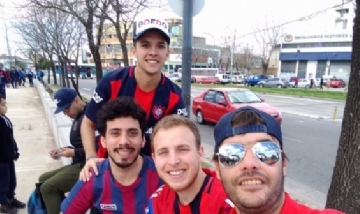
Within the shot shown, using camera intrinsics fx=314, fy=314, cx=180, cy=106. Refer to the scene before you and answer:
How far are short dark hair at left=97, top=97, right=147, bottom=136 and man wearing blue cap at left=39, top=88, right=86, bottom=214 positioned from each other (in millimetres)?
1307

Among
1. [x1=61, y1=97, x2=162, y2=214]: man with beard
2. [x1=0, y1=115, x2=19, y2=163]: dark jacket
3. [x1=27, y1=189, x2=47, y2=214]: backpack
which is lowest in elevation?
[x1=27, y1=189, x2=47, y2=214]: backpack

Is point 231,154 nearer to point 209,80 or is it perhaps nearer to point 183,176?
point 183,176

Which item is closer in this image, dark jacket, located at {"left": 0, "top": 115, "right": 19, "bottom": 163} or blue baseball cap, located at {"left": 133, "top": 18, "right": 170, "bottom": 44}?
blue baseball cap, located at {"left": 133, "top": 18, "right": 170, "bottom": 44}

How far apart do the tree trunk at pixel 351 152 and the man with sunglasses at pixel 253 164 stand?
5.11ft

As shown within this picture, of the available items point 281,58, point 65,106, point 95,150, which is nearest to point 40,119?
point 65,106

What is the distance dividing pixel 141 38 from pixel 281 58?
6265cm

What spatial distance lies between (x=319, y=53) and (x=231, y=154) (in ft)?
198

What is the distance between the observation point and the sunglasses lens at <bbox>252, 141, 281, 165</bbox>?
129 cm

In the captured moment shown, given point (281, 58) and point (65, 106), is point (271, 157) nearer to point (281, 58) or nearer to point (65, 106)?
point (65, 106)

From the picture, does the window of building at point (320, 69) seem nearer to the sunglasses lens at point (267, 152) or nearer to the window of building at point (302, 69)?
the window of building at point (302, 69)

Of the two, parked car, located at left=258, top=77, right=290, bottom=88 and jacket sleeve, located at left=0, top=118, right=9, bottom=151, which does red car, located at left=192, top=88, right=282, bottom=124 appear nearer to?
jacket sleeve, located at left=0, top=118, right=9, bottom=151

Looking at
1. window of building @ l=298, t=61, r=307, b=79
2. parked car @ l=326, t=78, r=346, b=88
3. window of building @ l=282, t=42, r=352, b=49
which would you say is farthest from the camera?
window of building @ l=298, t=61, r=307, b=79

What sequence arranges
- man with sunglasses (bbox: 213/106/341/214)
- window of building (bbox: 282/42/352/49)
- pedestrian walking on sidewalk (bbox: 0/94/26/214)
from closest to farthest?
man with sunglasses (bbox: 213/106/341/214), pedestrian walking on sidewalk (bbox: 0/94/26/214), window of building (bbox: 282/42/352/49)

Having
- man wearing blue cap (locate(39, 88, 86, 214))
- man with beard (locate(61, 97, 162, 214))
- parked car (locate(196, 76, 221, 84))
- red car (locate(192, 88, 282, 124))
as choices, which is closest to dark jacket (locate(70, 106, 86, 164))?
man wearing blue cap (locate(39, 88, 86, 214))
